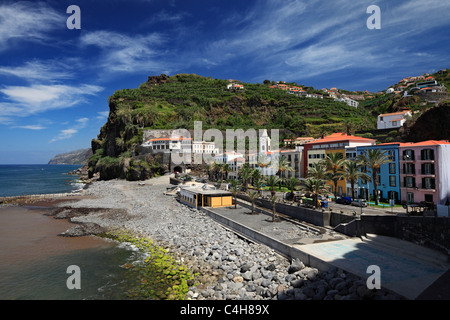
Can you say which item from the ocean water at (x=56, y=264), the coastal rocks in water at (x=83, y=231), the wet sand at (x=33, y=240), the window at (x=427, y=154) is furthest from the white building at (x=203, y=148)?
the window at (x=427, y=154)

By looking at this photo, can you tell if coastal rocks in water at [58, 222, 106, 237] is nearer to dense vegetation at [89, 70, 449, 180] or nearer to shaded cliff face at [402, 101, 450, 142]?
dense vegetation at [89, 70, 449, 180]

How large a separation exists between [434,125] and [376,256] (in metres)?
42.4

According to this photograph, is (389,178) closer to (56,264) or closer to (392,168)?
(392,168)

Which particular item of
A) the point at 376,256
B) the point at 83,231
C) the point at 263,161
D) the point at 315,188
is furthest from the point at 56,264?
the point at 263,161

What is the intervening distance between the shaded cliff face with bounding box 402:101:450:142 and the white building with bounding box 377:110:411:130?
57.3ft

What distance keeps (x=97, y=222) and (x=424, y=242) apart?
1341 inches

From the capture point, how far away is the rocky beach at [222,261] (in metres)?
13.3

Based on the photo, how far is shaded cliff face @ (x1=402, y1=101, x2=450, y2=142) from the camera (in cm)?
4375

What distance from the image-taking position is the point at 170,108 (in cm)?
11088

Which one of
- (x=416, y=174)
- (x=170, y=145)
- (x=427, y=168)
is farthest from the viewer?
(x=170, y=145)

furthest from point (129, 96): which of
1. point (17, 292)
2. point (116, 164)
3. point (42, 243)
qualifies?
point (17, 292)

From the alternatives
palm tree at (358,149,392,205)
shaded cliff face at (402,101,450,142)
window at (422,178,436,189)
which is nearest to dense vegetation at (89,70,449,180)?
shaded cliff face at (402,101,450,142)

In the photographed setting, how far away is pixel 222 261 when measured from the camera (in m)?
18.8
